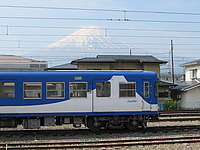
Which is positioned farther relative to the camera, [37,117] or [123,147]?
[37,117]

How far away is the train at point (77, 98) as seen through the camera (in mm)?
13359

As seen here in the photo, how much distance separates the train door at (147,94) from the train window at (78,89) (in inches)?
115

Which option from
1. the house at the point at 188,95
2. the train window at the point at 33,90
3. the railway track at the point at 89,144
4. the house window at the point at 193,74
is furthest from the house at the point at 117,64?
the railway track at the point at 89,144

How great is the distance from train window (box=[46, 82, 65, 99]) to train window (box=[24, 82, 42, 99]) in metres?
0.42

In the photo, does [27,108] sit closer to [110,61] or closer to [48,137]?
[48,137]

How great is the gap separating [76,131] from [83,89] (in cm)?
211

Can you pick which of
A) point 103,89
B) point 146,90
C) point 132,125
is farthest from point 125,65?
point 103,89

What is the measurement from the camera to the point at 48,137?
42.8 feet

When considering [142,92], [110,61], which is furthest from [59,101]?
[110,61]

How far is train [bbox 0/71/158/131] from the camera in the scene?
13359 millimetres

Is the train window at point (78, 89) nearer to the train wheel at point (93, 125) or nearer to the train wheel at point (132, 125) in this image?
the train wheel at point (93, 125)

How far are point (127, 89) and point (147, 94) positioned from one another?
1.03 meters

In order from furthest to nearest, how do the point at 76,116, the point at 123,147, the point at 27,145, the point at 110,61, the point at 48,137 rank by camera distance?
the point at 110,61
the point at 76,116
the point at 48,137
the point at 27,145
the point at 123,147

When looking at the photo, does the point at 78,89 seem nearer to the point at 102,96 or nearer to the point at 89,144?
the point at 102,96
